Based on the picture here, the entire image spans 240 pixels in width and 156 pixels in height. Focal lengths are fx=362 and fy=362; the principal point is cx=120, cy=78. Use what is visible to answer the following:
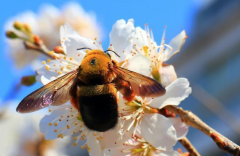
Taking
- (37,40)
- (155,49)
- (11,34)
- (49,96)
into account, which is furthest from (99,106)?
(11,34)

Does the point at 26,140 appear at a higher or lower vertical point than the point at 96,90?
higher

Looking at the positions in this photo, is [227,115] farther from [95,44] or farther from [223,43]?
[223,43]

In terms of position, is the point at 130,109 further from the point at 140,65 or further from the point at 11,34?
the point at 11,34

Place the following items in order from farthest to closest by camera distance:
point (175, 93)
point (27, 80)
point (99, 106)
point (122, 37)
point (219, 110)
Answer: point (219, 110) < point (27, 80) < point (122, 37) < point (175, 93) < point (99, 106)

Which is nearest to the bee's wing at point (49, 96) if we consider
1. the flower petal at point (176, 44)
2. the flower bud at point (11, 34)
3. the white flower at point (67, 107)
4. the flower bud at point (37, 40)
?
the white flower at point (67, 107)

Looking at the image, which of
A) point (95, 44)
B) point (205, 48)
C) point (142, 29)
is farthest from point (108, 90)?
point (205, 48)

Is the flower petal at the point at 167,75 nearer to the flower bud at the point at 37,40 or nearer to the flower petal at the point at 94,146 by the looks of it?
the flower petal at the point at 94,146
